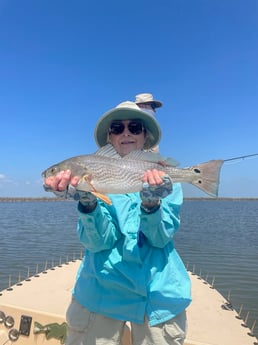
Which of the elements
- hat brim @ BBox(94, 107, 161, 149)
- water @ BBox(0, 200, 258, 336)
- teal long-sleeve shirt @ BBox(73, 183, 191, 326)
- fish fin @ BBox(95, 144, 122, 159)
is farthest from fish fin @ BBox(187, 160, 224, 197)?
→ water @ BBox(0, 200, 258, 336)

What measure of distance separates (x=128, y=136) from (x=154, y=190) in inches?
38.7

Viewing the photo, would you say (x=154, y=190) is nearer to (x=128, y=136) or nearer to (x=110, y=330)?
(x=128, y=136)

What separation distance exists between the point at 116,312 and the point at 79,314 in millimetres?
437

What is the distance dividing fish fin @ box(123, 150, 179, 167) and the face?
281 mm

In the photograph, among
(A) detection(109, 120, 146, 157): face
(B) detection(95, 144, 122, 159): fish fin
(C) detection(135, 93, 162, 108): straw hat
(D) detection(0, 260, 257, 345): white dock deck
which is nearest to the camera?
(B) detection(95, 144, 122, 159): fish fin

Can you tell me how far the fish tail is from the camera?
12.2 ft

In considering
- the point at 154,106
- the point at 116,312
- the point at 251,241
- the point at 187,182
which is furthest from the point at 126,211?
the point at 251,241

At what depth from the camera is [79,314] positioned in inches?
133

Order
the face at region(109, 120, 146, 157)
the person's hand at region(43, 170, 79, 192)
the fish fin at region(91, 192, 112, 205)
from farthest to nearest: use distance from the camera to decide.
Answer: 1. the face at region(109, 120, 146, 157)
2. the person's hand at region(43, 170, 79, 192)
3. the fish fin at region(91, 192, 112, 205)

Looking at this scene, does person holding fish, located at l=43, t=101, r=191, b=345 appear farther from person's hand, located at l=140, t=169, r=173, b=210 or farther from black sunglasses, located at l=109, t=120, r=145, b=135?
black sunglasses, located at l=109, t=120, r=145, b=135

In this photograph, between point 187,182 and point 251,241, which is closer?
point 187,182

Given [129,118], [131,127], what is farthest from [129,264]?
[129,118]

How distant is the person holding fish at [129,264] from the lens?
319 centimetres

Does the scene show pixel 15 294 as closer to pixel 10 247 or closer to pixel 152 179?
pixel 152 179
